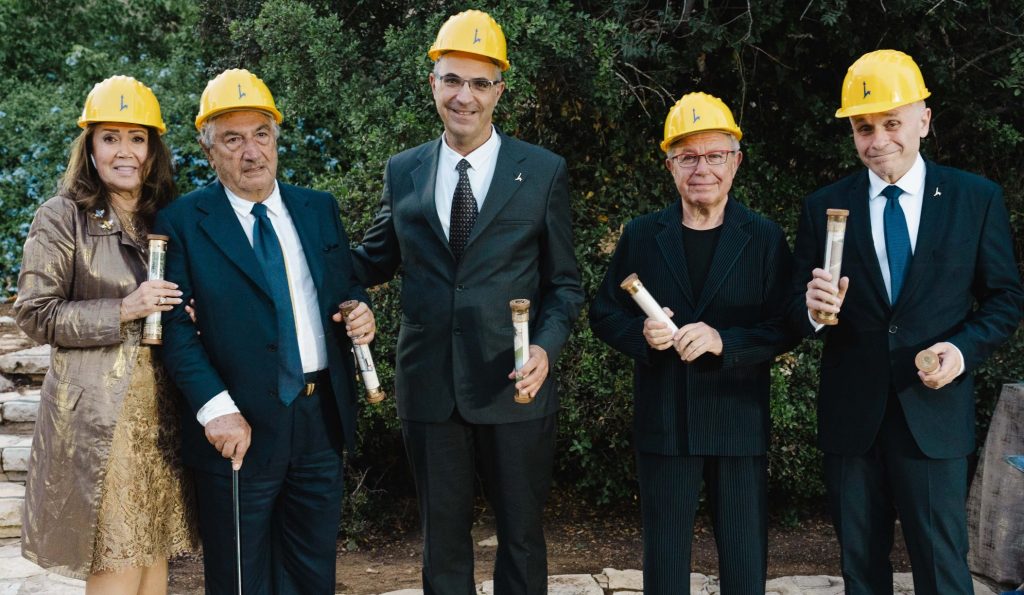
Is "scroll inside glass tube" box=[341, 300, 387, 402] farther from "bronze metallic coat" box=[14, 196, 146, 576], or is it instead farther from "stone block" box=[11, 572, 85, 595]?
"stone block" box=[11, 572, 85, 595]

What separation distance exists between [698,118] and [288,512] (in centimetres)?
208

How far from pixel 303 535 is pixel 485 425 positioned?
783mm

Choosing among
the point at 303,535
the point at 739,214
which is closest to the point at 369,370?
the point at 303,535

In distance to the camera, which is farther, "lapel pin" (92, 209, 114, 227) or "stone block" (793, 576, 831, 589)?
"stone block" (793, 576, 831, 589)

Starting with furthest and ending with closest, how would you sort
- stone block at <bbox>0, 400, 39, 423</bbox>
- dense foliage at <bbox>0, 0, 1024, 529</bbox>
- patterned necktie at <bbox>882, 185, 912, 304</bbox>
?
stone block at <bbox>0, 400, 39, 423</bbox>, dense foliage at <bbox>0, 0, 1024, 529</bbox>, patterned necktie at <bbox>882, 185, 912, 304</bbox>

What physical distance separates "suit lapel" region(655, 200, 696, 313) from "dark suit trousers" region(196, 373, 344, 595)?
133cm

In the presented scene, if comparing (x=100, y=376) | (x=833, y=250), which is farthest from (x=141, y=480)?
(x=833, y=250)

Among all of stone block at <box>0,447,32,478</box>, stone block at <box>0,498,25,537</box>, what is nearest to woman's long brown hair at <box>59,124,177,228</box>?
stone block at <box>0,498,25,537</box>

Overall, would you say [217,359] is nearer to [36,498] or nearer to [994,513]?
[36,498]

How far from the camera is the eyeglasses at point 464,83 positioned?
353cm

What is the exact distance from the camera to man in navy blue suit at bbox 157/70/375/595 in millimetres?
3336

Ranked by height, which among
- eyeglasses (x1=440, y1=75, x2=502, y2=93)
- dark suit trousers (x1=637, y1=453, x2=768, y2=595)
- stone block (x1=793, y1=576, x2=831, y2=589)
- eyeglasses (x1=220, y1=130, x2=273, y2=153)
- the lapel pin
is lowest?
stone block (x1=793, y1=576, x2=831, y2=589)

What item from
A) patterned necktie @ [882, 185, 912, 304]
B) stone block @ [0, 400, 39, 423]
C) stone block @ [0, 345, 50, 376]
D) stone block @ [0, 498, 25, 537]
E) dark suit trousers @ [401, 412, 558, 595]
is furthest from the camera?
stone block @ [0, 345, 50, 376]

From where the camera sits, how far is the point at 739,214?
3578mm
